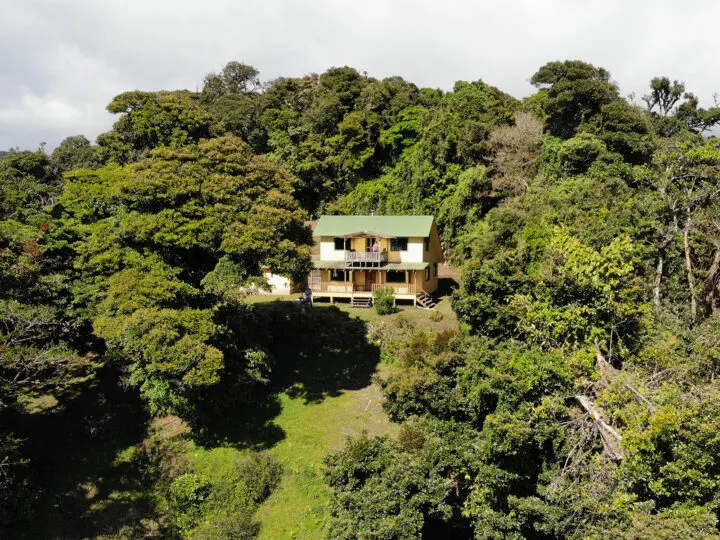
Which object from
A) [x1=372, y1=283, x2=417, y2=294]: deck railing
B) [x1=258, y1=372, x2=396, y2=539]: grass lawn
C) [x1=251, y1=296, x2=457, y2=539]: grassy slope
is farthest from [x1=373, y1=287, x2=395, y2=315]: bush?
[x1=258, y1=372, x2=396, y2=539]: grass lawn

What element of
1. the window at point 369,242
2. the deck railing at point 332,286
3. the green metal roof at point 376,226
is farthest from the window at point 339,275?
the green metal roof at point 376,226

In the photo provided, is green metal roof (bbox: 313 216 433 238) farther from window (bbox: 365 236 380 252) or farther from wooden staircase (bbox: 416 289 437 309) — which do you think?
wooden staircase (bbox: 416 289 437 309)

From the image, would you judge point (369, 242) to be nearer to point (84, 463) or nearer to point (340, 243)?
point (340, 243)

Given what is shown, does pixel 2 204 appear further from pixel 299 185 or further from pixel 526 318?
pixel 526 318

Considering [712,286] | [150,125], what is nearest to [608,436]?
[712,286]

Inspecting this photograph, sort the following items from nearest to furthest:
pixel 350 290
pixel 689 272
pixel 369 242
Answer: pixel 689 272 < pixel 350 290 < pixel 369 242

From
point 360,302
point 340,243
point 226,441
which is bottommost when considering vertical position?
point 226,441
